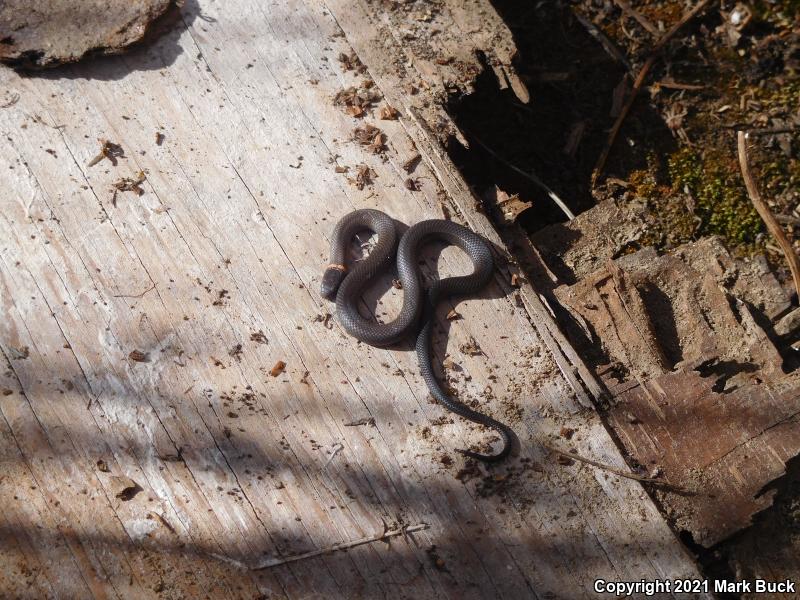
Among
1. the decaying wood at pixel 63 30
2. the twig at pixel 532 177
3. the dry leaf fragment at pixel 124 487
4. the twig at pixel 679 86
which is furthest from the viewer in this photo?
the twig at pixel 679 86

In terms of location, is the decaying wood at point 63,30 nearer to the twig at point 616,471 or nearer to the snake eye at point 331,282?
the snake eye at point 331,282

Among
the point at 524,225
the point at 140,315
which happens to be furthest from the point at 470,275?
the point at 140,315

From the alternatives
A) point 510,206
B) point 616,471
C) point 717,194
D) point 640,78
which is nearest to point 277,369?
point 510,206

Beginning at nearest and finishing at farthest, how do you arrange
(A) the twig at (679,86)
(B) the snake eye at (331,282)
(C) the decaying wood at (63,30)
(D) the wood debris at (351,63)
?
(B) the snake eye at (331,282) < (C) the decaying wood at (63,30) < (D) the wood debris at (351,63) < (A) the twig at (679,86)

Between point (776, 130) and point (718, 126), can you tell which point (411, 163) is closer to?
point (718, 126)

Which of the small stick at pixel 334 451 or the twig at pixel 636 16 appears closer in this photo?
the small stick at pixel 334 451

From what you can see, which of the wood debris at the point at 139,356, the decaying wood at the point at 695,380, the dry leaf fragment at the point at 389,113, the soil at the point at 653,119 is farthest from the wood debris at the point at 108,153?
the decaying wood at the point at 695,380

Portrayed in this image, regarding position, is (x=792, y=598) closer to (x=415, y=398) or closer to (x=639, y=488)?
(x=639, y=488)

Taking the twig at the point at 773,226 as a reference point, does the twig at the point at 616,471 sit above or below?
below
